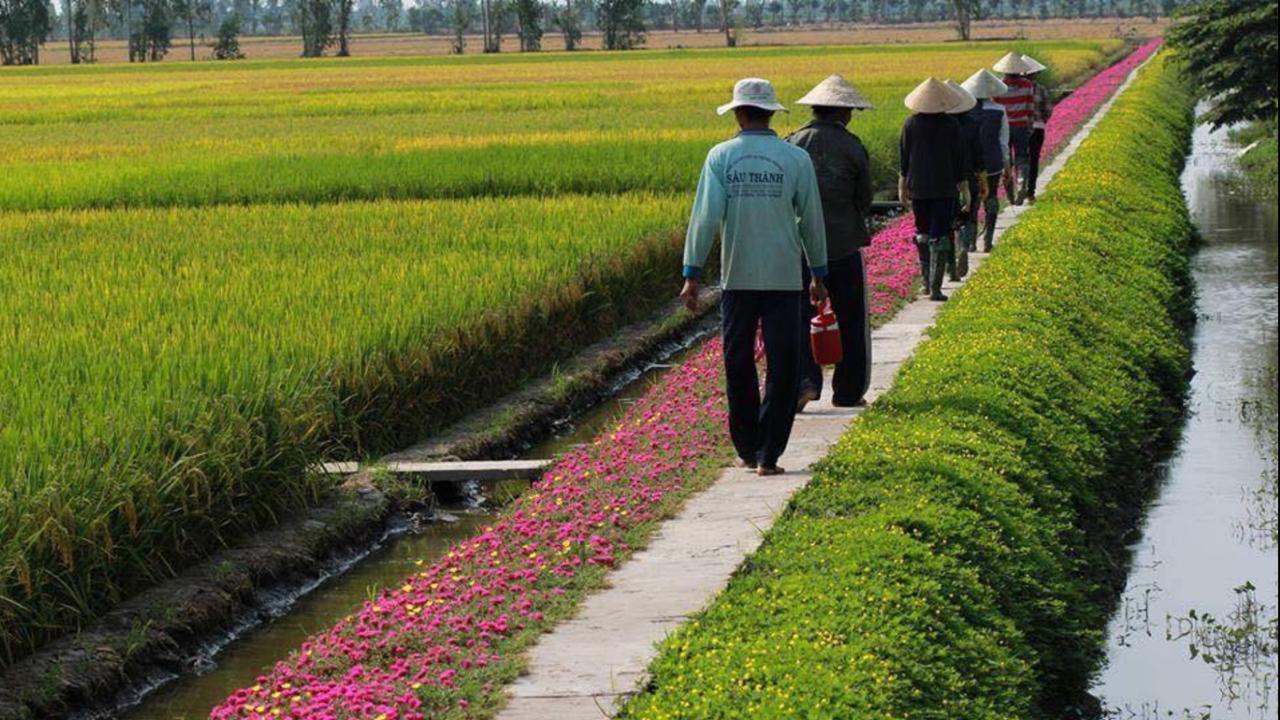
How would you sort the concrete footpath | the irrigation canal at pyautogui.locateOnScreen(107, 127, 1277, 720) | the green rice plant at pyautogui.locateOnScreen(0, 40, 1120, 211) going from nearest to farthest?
the concrete footpath → the irrigation canal at pyautogui.locateOnScreen(107, 127, 1277, 720) → the green rice plant at pyautogui.locateOnScreen(0, 40, 1120, 211)

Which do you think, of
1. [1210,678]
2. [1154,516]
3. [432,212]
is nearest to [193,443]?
[1210,678]

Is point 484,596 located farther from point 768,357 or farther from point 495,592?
point 768,357

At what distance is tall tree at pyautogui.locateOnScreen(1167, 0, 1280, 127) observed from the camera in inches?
1330

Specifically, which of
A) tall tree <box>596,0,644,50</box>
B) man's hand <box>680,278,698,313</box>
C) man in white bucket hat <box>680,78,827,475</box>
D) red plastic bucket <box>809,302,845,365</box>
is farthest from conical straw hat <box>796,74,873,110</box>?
tall tree <box>596,0,644,50</box>

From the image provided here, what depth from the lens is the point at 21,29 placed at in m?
122

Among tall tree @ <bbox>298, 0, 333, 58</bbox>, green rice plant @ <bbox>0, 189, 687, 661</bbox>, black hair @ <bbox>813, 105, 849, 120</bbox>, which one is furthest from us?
tall tree @ <bbox>298, 0, 333, 58</bbox>

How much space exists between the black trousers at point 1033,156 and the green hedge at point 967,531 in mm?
6592

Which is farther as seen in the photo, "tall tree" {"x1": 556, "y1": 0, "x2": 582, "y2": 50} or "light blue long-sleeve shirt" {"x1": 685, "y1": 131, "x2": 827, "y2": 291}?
"tall tree" {"x1": 556, "y1": 0, "x2": 582, "y2": 50}

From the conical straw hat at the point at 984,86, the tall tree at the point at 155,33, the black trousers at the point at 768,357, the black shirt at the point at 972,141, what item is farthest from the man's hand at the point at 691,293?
the tall tree at the point at 155,33

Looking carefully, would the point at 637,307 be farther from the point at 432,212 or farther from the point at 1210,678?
the point at 1210,678

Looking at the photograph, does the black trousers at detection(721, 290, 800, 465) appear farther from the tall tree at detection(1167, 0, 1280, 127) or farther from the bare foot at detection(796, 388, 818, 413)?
the tall tree at detection(1167, 0, 1280, 127)

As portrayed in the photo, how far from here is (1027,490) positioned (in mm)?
8609

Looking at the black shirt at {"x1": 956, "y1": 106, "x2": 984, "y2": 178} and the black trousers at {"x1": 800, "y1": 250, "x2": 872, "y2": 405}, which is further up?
the black shirt at {"x1": 956, "y1": 106, "x2": 984, "y2": 178}

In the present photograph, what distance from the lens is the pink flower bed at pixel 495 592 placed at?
604 cm
